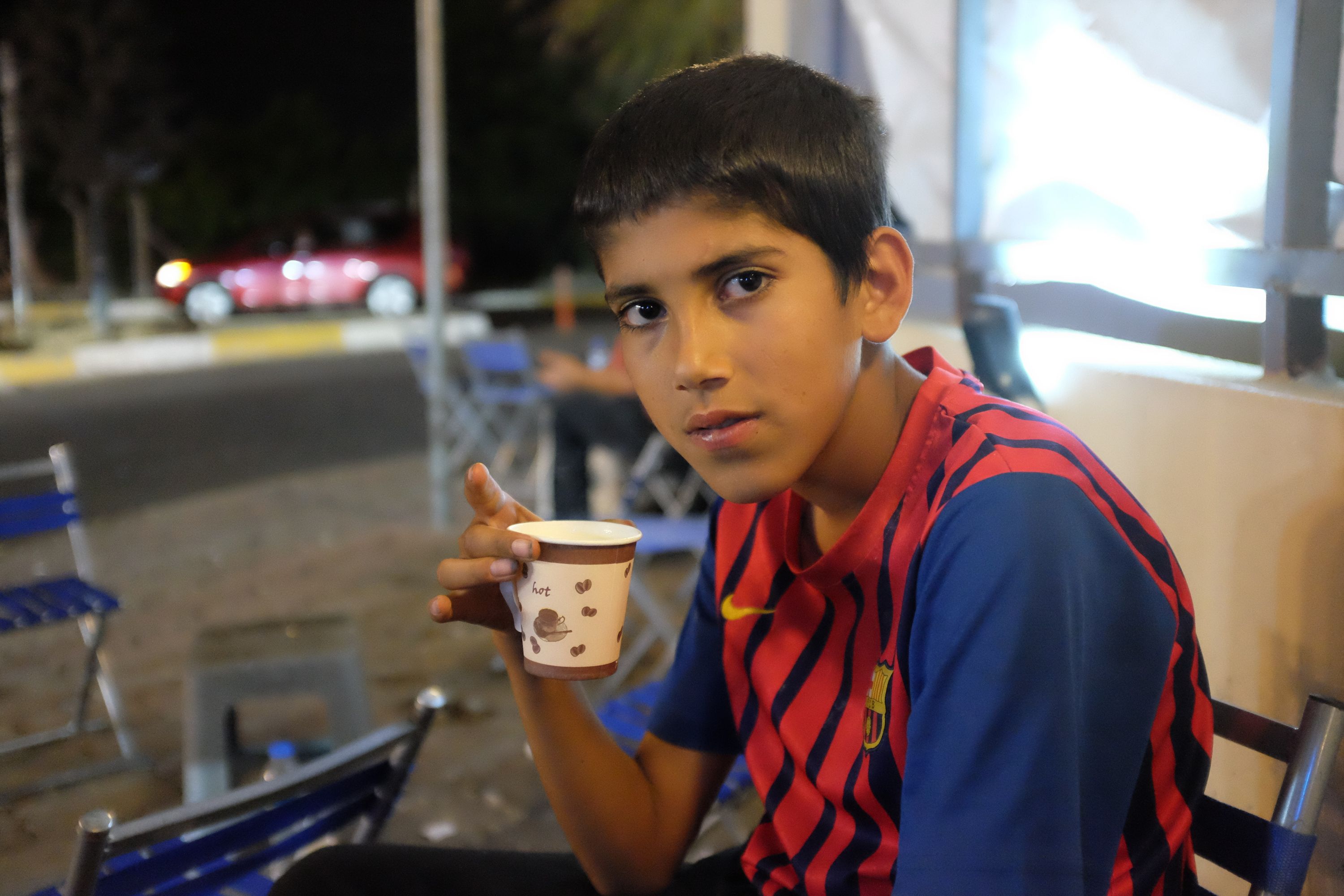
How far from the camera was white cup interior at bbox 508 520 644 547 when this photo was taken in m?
1.26

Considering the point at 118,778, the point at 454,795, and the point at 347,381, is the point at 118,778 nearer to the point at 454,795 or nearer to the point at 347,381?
the point at 454,795

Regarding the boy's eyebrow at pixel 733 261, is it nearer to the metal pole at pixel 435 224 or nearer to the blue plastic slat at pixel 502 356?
the metal pole at pixel 435 224

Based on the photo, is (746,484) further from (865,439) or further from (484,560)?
(484,560)

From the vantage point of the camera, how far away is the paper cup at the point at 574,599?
49.6 inches

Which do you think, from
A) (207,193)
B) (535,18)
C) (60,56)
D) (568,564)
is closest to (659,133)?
(568,564)

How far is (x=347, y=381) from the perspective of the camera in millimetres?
13289

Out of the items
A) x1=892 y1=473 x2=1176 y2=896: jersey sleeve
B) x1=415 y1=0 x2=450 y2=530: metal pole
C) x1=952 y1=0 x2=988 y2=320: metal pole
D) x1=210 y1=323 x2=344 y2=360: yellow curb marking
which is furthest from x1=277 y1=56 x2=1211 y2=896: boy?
x1=210 y1=323 x2=344 y2=360: yellow curb marking

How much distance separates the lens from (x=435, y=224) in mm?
6430

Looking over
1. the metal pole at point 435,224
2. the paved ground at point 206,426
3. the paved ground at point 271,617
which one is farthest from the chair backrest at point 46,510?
the paved ground at point 206,426

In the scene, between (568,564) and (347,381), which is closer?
(568,564)

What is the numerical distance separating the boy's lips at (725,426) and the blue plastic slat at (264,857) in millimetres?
900

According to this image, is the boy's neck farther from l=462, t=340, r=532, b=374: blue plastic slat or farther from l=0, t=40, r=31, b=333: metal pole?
l=0, t=40, r=31, b=333: metal pole

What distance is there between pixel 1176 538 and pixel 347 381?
40.2 ft

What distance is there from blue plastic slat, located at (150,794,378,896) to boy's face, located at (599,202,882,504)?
874mm
